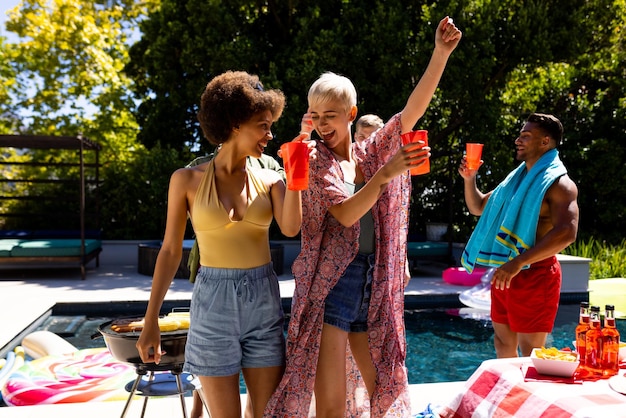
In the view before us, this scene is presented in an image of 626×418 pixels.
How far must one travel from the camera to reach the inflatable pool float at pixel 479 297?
25.6 feet

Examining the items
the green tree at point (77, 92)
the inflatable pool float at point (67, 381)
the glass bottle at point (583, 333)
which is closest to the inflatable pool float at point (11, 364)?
the inflatable pool float at point (67, 381)

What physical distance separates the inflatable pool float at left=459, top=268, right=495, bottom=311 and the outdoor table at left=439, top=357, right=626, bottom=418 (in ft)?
16.3

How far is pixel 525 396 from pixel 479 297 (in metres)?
5.56

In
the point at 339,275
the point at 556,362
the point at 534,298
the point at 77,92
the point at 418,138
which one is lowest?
the point at 556,362

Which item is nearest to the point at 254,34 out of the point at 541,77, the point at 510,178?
the point at 541,77

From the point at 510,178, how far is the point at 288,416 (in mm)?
2003

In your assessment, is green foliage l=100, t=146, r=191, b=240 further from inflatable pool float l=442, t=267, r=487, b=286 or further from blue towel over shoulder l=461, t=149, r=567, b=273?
blue towel over shoulder l=461, t=149, r=567, b=273

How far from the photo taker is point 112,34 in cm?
1390

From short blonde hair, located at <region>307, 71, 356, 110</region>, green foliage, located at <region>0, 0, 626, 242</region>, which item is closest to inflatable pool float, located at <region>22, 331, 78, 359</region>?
short blonde hair, located at <region>307, 71, 356, 110</region>

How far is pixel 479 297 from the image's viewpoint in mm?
7887

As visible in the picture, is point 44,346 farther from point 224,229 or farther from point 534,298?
point 534,298

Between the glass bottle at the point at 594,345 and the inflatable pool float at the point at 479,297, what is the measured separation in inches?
200

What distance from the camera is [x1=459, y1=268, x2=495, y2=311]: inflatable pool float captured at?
7.79 meters

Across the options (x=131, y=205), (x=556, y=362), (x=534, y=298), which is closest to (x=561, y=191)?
(x=534, y=298)
